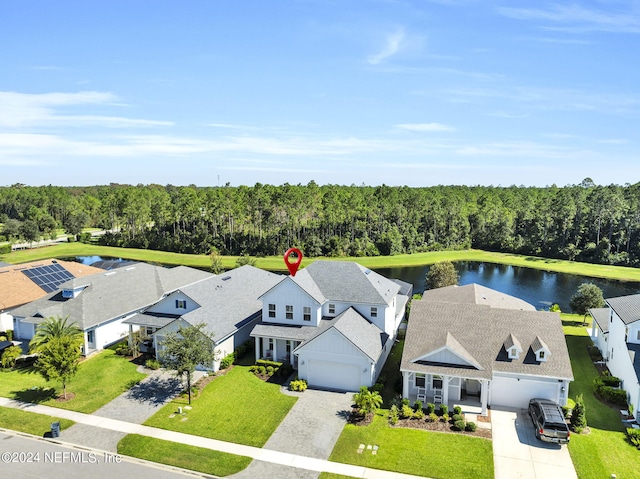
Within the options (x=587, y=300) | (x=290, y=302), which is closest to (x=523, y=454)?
(x=290, y=302)

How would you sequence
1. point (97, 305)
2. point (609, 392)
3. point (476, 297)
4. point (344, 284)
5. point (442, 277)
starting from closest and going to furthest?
1. point (609, 392)
2. point (344, 284)
3. point (476, 297)
4. point (97, 305)
5. point (442, 277)

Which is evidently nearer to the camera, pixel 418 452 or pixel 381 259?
pixel 418 452

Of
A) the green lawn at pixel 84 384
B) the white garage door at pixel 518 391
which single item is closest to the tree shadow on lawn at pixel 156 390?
the green lawn at pixel 84 384

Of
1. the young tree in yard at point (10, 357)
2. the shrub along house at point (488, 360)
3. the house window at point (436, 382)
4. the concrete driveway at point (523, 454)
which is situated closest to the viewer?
the concrete driveway at point (523, 454)

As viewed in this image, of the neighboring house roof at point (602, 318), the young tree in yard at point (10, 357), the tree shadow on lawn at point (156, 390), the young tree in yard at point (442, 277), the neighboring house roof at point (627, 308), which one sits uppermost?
the neighboring house roof at point (627, 308)

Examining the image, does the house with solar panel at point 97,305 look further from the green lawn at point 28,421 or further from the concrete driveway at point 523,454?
the concrete driveway at point 523,454

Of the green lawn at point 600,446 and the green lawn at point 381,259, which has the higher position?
the green lawn at point 381,259

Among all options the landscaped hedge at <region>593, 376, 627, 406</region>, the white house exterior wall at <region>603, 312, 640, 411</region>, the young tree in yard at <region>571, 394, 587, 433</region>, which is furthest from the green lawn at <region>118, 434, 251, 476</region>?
the white house exterior wall at <region>603, 312, 640, 411</region>

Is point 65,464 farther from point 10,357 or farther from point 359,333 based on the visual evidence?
point 359,333
